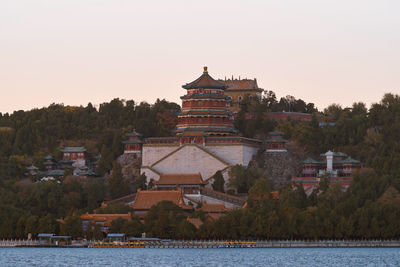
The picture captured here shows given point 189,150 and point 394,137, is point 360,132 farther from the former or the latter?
point 189,150

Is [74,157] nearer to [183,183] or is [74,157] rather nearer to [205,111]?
[205,111]

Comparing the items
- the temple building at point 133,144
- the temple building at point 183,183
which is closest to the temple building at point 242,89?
the temple building at point 133,144

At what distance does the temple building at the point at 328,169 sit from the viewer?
12269 centimetres

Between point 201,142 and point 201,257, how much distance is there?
29798mm

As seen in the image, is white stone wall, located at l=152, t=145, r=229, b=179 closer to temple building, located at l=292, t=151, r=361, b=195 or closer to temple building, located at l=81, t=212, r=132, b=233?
temple building, located at l=292, t=151, r=361, b=195

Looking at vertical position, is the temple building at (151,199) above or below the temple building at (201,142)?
below

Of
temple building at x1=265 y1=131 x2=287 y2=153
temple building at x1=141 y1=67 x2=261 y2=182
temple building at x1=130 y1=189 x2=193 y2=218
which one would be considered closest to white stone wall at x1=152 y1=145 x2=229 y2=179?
temple building at x1=141 y1=67 x2=261 y2=182

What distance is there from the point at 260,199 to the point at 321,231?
31.8 ft

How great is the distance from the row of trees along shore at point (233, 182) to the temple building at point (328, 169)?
1787 millimetres

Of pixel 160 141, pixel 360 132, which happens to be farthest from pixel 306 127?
pixel 160 141

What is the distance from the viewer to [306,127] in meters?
135

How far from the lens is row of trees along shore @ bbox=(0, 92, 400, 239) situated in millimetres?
110938

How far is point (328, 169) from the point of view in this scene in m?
126

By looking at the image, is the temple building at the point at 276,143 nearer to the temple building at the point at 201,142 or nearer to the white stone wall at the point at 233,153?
the temple building at the point at 201,142
